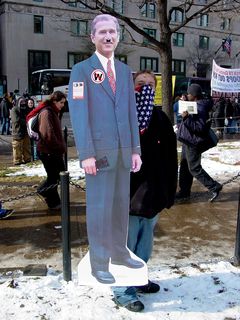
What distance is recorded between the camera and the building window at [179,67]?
168 ft

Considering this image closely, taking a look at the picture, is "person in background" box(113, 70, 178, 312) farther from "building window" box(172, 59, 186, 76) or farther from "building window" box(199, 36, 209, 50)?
"building window" box(199, 36, 209, 50)

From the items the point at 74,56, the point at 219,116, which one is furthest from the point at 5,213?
the point at 74,56

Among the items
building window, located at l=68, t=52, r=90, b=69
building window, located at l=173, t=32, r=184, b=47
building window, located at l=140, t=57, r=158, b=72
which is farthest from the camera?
building window, located at l=173, t=32, r=184, b=47

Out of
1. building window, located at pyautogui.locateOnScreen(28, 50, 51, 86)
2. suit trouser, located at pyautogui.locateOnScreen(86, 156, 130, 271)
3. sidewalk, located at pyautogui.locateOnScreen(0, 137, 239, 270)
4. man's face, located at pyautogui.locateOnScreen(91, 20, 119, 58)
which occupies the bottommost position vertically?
sidewalk, located at pyautogui.locateOnScreen(0, 137, 239, 270)

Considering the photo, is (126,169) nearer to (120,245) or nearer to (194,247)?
(120,245)

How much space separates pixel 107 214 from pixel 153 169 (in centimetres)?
60

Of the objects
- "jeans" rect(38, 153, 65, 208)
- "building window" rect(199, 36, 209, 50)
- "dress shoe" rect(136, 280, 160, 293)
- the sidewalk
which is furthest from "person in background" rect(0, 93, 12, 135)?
"building window" rect(199, 36, 209, 50)

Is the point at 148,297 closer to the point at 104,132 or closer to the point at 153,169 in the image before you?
the point at 153,169

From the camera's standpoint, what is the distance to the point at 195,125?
6.59 meters

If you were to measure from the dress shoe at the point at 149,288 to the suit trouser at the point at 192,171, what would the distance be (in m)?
3.31

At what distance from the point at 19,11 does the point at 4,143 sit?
93.9ft

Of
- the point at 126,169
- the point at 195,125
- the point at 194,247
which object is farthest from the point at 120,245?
the point at 195,125

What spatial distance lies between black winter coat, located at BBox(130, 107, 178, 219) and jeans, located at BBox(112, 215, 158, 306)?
0.55 ft

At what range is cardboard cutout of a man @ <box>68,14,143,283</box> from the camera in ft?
9.61
